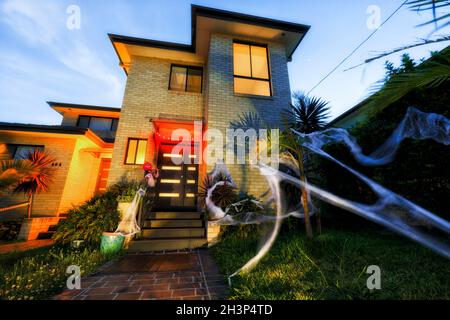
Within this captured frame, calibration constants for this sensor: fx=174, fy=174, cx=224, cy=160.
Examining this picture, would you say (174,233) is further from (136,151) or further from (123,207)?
(136,151)

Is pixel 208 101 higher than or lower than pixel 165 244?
higher

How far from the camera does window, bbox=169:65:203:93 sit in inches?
308

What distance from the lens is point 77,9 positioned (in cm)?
446

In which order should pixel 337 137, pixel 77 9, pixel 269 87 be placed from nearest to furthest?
pixel 77 9, pixel 337 137, pixel 269 87

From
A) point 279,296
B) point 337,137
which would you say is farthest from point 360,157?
point 279,296

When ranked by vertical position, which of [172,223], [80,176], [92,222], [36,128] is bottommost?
[172,223]

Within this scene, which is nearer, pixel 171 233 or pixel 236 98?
pixel 171 233

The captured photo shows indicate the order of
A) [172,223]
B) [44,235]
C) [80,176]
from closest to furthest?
[172,223], [44,235], [80,176]

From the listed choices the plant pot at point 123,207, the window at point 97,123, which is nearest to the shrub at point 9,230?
the plant pot at point 123,207

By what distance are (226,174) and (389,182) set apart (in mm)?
4067

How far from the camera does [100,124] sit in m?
11.4

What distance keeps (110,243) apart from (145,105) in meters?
5.18

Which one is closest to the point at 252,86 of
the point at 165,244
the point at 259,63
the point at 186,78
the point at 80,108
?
the point at 259,63

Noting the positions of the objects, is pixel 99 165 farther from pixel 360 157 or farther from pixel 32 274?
pixel 360 157
